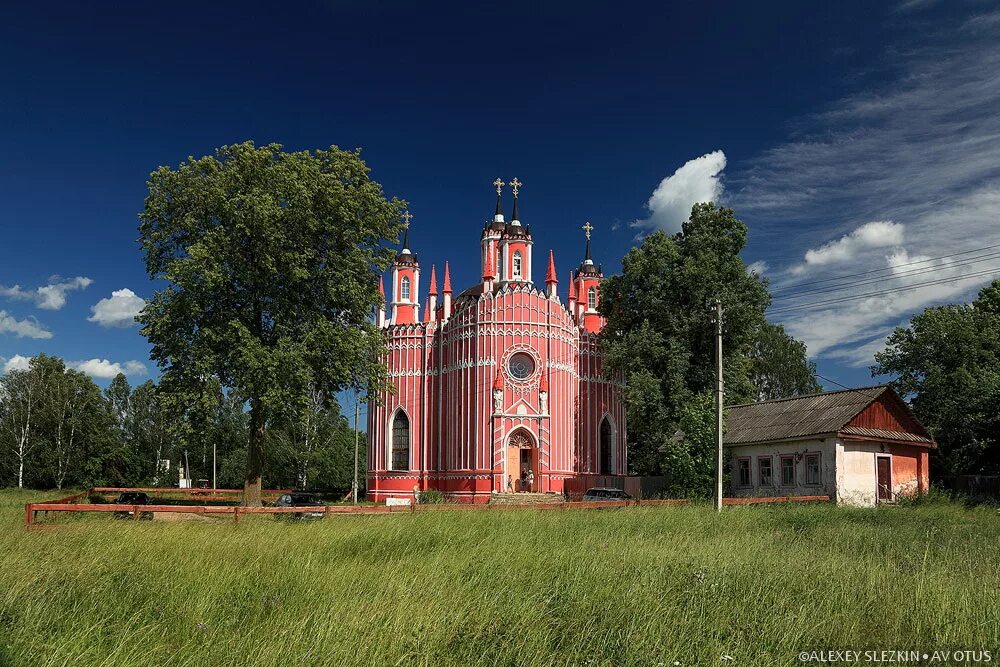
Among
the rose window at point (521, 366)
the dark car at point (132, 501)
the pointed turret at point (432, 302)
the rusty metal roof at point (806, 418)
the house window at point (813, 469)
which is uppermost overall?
the pointed turret at point (432, 302)

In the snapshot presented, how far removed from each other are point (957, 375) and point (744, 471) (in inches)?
488

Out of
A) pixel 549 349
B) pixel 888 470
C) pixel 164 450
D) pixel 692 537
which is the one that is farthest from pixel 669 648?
pixel 164 450

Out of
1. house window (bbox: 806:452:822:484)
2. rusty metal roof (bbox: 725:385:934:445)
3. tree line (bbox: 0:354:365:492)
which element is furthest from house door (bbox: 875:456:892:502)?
tree line (bbox: 0:354:365:492)

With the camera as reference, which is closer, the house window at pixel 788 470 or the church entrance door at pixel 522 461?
the house window at pixel 788 470

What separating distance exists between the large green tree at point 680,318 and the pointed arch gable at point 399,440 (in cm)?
1122

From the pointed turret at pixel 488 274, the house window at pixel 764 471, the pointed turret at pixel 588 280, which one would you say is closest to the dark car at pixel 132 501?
the pointed turret at pixel 488 274

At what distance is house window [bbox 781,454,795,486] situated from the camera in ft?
97.6

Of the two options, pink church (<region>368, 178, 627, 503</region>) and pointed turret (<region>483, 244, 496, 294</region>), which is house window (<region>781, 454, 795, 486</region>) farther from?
pointed turret (<region>483, 244, 496, 294</region>)

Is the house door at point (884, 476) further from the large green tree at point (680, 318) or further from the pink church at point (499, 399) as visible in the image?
the pink church at point (499, 399)

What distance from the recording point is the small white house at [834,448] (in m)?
27.9

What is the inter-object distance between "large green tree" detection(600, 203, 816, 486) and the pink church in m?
2.80

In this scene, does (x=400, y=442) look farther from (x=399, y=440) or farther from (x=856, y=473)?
(x=856, y=473)

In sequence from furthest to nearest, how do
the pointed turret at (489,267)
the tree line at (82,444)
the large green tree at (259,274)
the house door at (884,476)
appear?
1. the tree line at (82,444)
2. the pointed turret at (489,267)
3. the house door at (884,476)
4. the large green tree at (259,274)

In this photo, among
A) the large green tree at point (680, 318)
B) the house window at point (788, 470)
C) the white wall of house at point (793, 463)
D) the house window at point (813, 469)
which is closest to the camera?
the white wall of house at point (793, 463)
